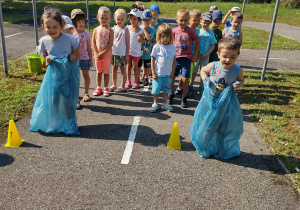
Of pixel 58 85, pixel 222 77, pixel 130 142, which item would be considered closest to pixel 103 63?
pixel 58 85

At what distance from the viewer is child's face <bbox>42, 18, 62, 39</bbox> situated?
4252 millimetres

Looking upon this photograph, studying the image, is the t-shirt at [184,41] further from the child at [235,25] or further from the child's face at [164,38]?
the child at [235,25]

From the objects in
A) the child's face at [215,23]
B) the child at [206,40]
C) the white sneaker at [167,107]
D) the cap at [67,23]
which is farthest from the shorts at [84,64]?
the child's face at [215,23]

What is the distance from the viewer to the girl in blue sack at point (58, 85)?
176 inches

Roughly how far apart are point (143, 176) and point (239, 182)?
1232 millimetres

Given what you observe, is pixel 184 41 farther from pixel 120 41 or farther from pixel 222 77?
pixel 222 77

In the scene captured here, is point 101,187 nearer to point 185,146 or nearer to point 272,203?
point 185,146

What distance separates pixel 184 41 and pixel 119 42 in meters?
1.52

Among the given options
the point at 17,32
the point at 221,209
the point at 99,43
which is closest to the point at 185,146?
the point at 221,209

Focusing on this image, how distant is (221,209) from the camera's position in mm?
3119

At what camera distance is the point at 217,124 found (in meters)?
3.95

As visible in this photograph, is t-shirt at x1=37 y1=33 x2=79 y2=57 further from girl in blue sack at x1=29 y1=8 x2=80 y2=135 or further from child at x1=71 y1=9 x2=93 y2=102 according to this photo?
child at x1=71 y1=9 x2=93 y2=102

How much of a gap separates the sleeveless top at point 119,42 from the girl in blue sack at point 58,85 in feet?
6.13

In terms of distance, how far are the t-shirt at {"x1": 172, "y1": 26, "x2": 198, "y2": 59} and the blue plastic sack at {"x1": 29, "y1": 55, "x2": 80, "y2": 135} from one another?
2.22 m
